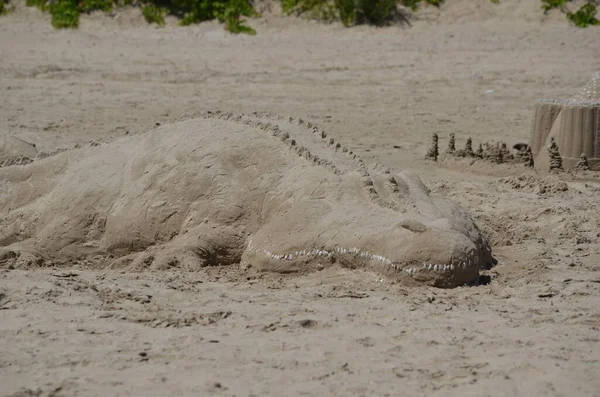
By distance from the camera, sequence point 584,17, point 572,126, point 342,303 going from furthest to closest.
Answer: point 584,17 < point 572,126 < point 342,303

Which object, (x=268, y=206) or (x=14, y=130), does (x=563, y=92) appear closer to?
(x=14, y=130)

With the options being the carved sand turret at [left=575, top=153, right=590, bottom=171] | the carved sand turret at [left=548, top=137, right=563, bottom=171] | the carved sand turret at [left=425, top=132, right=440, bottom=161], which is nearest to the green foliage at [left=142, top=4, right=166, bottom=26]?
the carved sand turret at [left=425, top=132, right=440, bottom=161]

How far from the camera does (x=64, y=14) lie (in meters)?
17.5

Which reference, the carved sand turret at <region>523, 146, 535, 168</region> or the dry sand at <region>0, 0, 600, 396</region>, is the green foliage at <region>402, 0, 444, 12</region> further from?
the carved sand turret at <region>523, 146, 535, 168</region>

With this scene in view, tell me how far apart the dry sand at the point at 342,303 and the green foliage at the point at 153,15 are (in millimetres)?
4109

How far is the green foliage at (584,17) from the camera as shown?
1662cm

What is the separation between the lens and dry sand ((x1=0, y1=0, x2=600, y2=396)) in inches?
171

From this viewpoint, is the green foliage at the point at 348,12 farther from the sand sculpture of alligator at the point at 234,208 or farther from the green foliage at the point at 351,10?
the sand sculpture of alligator at the point at 234,208

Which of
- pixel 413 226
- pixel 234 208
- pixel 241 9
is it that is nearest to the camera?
pixel 413 226

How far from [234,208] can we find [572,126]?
4.54 m

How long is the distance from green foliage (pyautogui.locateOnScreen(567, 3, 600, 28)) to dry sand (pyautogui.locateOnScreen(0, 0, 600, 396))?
361 centimetres

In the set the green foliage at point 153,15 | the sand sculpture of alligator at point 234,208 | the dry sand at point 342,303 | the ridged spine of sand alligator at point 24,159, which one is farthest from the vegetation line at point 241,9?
the sand sculpture of alligator at point 234,208

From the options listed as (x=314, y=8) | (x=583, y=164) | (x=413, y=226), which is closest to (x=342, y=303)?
(x=413, y=226)

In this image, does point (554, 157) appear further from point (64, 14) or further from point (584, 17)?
point (64, 14)
